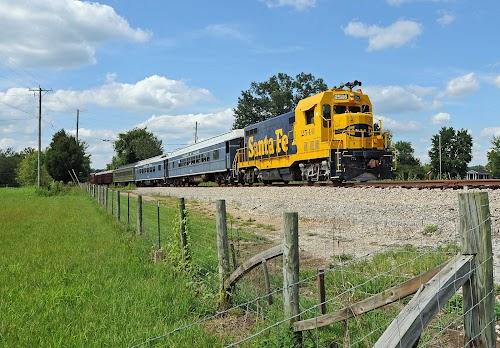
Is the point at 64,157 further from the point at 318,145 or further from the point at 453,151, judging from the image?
the point at 453,151

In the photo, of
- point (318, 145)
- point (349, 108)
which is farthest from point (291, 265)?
point (349, 108)

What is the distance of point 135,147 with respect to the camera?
11519cm

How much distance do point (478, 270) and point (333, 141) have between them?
18.7 metres

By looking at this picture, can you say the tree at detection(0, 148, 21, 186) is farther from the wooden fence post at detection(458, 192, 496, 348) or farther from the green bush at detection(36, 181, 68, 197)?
the wooden fence post at detection(458, 192, 496, 348)

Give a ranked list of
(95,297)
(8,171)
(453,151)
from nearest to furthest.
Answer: (95,297)
(453,151)
(8,171)

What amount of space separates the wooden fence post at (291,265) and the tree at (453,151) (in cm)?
9023

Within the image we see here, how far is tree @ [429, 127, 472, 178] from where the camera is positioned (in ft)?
297

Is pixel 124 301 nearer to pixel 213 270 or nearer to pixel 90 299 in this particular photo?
pixel 90 299

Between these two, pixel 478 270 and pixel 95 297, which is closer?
pixel 478 270

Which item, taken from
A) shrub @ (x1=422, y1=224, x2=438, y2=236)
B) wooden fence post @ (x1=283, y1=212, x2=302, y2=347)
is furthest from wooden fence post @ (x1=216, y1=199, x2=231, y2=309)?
shrub @ (x1=422, y1=224, x2=438, y2=236)

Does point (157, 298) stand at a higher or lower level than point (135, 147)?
lower

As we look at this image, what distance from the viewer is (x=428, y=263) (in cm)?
716

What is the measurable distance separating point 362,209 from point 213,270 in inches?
308

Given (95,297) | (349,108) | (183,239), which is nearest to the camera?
(95,297)
